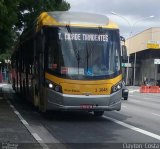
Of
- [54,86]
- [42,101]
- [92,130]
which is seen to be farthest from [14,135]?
[42,101]

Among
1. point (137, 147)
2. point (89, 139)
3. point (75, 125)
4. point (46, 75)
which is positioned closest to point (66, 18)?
point (46, 75)

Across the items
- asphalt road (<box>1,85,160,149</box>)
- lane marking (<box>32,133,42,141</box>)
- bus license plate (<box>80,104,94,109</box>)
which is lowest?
asphalt road (<box>1,85,160,149</box>)

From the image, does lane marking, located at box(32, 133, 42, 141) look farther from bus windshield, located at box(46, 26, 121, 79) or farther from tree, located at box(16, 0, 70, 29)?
tree, located at box(16, 0, 70, 29)

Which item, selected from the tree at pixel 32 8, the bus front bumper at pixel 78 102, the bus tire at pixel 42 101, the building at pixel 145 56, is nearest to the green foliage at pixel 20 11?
the tree at pixel 32 8

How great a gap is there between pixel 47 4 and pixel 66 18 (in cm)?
1173

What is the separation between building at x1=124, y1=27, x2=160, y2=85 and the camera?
8681 centimetres

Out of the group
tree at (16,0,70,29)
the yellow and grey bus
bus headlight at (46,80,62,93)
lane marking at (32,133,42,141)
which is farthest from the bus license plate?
tree at (16,0,70,29)

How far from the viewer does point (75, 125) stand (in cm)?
1670

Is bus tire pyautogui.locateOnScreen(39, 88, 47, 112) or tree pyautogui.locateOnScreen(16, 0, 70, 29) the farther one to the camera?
tree pyautogui.locateOnScreen(16, 0, 70, 29)

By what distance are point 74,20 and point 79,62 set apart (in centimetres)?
152

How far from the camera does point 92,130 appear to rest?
50.2 ft

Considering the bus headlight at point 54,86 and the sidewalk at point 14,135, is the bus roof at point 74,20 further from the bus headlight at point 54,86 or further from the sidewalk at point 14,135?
the sidewalk at point 14,135

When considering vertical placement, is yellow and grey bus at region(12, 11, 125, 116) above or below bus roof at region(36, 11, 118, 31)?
below

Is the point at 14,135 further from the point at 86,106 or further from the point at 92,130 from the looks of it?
the point at 86,106
